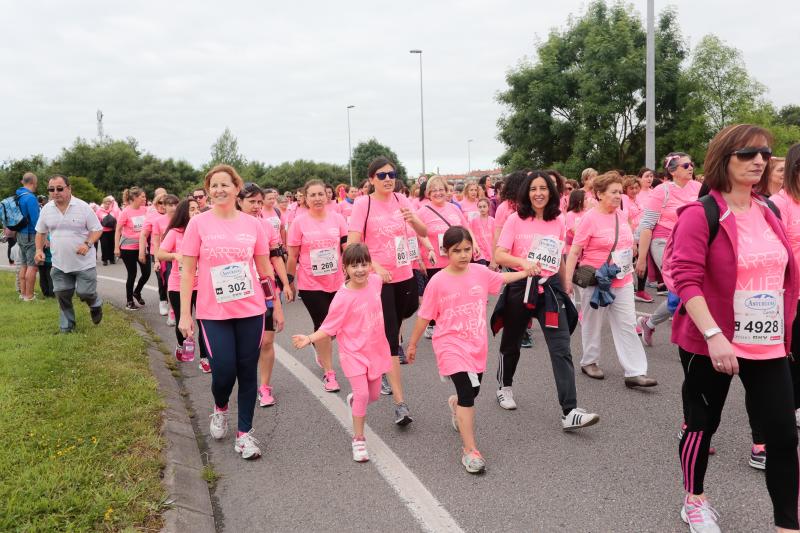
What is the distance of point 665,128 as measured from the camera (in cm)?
2506

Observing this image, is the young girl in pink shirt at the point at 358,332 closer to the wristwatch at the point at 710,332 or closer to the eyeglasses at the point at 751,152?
the wristwatch at the point at 710,332

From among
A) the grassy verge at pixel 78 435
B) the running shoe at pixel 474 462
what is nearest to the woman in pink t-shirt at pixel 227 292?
the grassy verge at pixel 78 435

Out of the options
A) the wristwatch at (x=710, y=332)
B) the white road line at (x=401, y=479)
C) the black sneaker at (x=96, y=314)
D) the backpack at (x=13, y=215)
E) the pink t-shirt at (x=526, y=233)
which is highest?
the backpack at (x=13, y=215)

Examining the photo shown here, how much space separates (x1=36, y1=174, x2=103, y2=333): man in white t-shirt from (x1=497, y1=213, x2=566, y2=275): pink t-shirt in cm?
513

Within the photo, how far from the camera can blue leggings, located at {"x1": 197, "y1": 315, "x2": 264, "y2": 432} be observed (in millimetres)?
4355

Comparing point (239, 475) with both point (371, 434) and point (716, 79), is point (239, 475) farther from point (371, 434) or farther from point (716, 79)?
point (716, 79)

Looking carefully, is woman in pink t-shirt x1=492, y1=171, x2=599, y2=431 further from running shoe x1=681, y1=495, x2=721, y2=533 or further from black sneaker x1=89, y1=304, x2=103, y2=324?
black sneaker x1=89, y1=304, x2=103, y2=324

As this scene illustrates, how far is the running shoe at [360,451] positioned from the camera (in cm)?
419

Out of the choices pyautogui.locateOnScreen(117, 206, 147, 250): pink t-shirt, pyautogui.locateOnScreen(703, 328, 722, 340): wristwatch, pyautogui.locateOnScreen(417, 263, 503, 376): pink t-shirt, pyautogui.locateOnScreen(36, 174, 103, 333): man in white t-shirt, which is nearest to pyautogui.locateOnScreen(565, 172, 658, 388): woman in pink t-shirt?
pyautogui.locateOnScreen(417, 263, 503, 376): pink t-shirt

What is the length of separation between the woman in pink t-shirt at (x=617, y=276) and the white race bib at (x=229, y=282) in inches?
110

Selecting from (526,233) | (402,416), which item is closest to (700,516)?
(402,416)

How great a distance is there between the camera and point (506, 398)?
5145 mm

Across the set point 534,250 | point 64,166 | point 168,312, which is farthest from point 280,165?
point 534,250

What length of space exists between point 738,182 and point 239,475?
3401 mm
